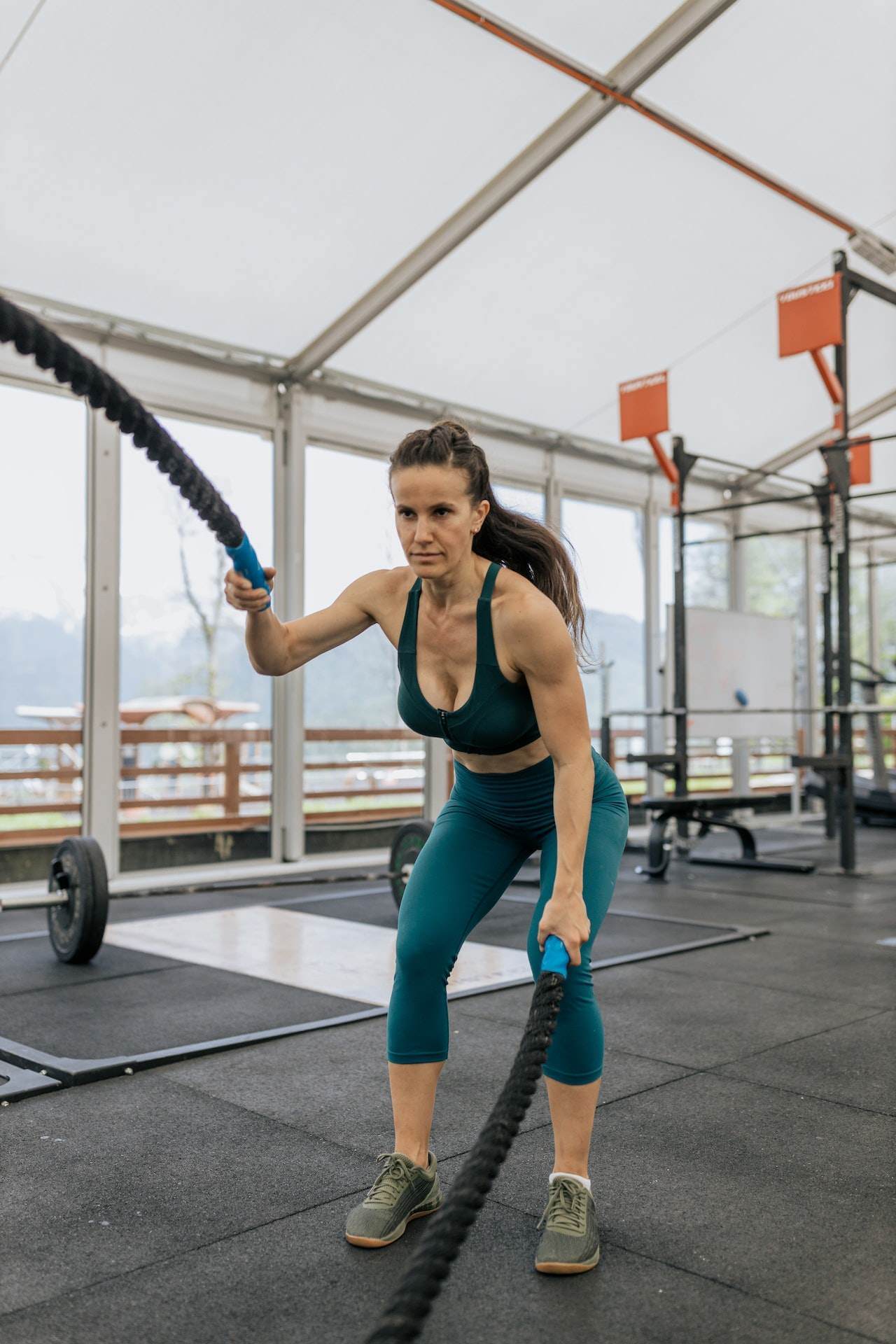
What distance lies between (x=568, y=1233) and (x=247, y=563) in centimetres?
100

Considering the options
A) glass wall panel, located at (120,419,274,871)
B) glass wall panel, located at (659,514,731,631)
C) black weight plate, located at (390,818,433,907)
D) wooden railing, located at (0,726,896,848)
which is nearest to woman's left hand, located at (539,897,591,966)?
black weight plate, located at (390,818,433,907)

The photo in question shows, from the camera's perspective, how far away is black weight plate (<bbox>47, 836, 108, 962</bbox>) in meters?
3.50

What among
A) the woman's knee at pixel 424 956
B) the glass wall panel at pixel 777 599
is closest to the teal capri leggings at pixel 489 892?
the woman's knee at pixel 424 956

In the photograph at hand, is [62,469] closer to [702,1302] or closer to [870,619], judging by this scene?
[702,1302]

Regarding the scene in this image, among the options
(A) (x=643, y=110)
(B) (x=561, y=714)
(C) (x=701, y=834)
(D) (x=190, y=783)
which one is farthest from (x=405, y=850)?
(A) (x=643, y=110)

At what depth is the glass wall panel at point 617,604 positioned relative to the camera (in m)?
7.54

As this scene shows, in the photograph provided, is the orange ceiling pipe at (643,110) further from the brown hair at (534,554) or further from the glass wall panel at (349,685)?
the brown hair at (534,554)

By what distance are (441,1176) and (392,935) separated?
2284 millimetres

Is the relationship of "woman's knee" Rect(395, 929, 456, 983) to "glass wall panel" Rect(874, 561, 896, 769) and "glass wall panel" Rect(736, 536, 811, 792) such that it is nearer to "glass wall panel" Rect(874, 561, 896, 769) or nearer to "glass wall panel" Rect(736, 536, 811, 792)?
"glass wall panel" Rect(736, 536, 811, 792)

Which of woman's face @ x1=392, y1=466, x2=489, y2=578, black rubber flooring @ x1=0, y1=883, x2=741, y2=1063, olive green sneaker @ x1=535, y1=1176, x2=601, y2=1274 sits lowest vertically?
black rubber flooring @ x1=0, y1=883, x2=741, y2=1063

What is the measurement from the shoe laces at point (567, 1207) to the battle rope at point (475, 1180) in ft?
1.18

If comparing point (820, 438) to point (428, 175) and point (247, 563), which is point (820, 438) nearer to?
point (428, 175)

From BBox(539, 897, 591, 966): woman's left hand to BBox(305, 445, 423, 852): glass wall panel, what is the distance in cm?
460

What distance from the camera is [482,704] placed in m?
1.65
